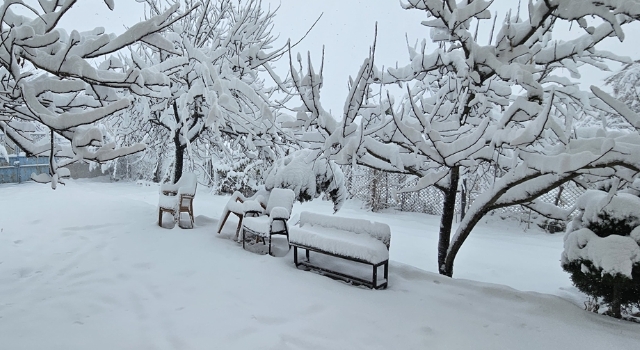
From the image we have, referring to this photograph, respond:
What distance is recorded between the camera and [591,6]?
2297mm

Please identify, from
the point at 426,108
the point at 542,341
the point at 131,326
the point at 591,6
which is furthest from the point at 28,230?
the point at 591,6


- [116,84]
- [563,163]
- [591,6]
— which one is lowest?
[563,163]

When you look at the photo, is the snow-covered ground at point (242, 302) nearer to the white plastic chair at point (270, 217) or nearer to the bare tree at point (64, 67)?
the white plastic chair at point (270, 217)

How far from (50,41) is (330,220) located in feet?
11.4

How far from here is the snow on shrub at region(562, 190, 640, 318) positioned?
2967 mm

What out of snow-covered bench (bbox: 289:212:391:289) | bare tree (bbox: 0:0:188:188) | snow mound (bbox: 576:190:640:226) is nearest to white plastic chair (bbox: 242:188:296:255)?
snow-covered bench (bbox: 289:212:391:289)

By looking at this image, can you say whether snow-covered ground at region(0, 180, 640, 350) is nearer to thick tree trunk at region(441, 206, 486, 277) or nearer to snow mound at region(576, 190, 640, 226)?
thick tree trunk at region(441, 206, 486, 277)

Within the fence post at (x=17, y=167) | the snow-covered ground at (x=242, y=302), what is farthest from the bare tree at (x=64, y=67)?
the fence post at (x=17, y=167)

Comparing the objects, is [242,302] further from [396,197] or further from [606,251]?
[396,197]

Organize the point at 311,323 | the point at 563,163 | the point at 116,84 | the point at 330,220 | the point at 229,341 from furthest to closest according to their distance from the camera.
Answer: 1. the point at 330,220
2. the point at 311,323
3. the point at 229,341
4. the point at 563,163
5. the point at 116,84

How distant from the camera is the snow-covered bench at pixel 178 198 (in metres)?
6.03

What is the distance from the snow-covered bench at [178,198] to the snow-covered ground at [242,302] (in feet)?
1.73

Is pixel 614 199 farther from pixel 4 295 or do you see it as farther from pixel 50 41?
pixel 4 295

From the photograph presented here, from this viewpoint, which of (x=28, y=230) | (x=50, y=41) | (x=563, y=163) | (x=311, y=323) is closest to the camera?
(x=50, y=41)
